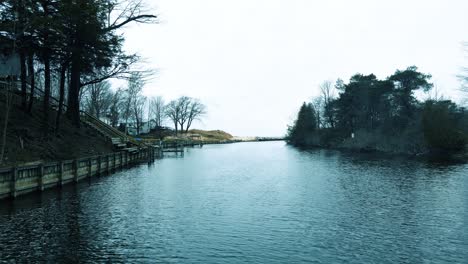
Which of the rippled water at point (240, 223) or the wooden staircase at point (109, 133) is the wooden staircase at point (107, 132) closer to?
the wooden staircase at point (109, 133)

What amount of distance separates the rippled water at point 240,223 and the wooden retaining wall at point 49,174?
37.1 inches

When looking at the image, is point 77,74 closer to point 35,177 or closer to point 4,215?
point 35,177

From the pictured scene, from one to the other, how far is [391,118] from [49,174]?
72828mm

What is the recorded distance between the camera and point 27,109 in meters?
36.7

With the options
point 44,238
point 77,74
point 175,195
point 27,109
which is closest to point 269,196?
point 175,195

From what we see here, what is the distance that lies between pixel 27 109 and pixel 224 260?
31485 mm

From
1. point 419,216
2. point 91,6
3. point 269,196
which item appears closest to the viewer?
point 419,216

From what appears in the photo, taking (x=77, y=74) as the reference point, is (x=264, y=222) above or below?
below

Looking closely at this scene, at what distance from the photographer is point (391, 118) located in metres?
81.4

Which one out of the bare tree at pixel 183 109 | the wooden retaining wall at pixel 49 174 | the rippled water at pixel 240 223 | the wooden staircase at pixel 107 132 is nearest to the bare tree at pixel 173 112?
the bare tree at pixel 183 109

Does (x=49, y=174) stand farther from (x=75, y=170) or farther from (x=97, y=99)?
(x=97, y=99)

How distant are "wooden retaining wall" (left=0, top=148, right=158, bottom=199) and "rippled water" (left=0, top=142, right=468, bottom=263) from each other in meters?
0.94

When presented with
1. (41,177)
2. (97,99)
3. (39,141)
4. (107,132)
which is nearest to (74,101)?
(107,132)

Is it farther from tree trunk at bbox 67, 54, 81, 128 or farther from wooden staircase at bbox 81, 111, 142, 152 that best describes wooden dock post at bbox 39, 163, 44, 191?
wooden staircase at bbox 81, 111, 142, 152
